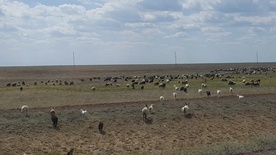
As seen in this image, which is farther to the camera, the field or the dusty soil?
the dusty soil

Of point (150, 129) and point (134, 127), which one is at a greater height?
point (134, 127)

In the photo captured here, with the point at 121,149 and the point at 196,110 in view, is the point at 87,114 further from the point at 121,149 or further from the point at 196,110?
the point at 196,110

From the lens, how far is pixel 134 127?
111 feet

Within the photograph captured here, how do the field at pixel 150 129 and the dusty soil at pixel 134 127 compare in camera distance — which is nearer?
the field at pixel 150 129

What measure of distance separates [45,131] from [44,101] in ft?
50.3

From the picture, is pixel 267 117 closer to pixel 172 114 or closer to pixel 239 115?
pixel 239 115

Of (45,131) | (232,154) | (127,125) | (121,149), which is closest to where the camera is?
(232,154)

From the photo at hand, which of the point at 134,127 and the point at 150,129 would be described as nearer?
the point at 150,129

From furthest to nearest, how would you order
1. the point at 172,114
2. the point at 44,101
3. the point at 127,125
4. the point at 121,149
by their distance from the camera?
the point at 44,101
the point at 172,114
the point at 127,125
the point at 121,149

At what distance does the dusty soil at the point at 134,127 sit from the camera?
29203mm

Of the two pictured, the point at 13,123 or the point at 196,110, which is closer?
the point at 13,123

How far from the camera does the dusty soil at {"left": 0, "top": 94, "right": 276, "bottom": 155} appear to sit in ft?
95.8

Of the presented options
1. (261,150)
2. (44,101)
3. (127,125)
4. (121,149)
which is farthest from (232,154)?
(44,101)

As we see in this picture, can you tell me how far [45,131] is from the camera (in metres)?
31.3
